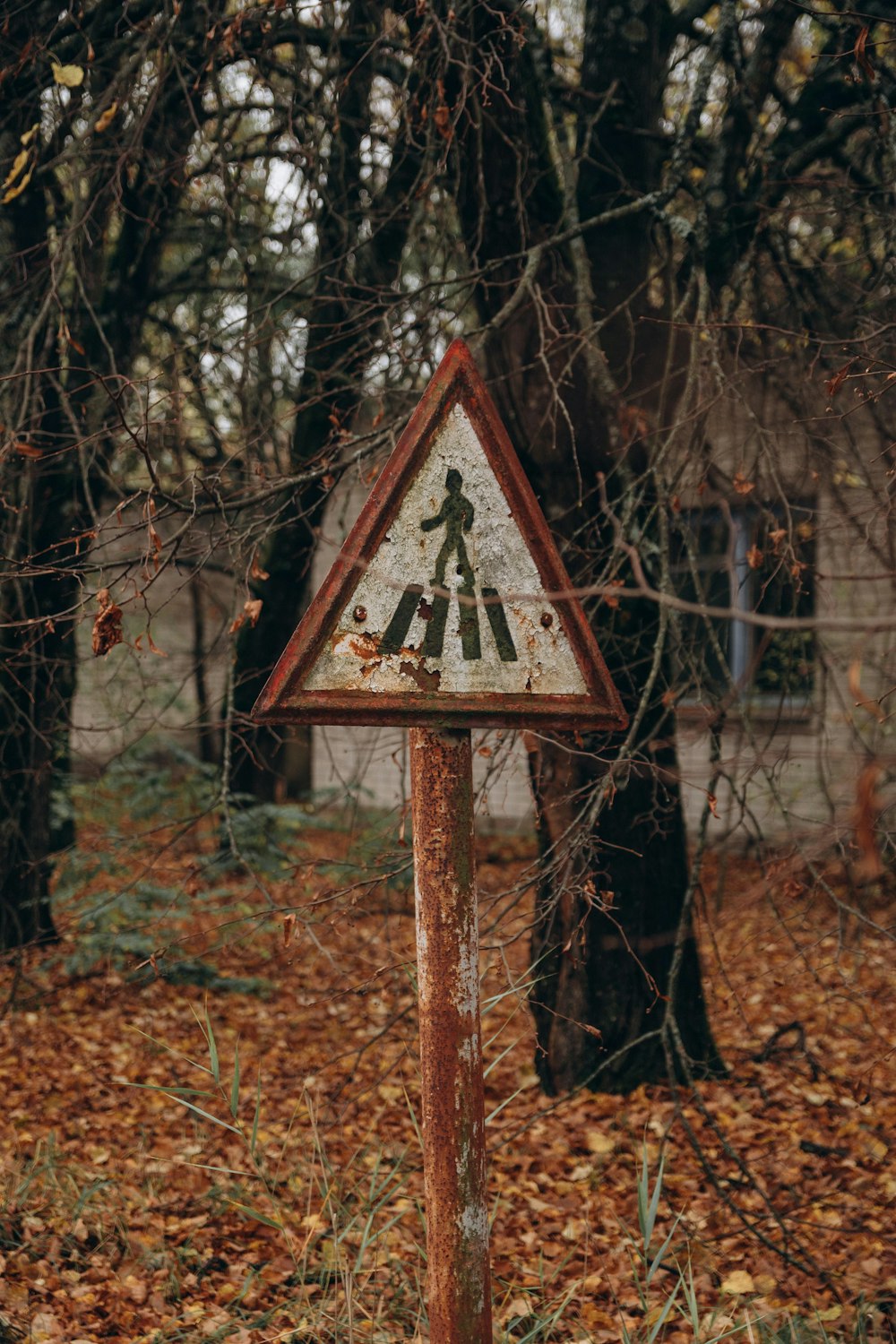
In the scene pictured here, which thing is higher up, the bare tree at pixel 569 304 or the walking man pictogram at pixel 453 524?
the bare tree at pixel 569 304

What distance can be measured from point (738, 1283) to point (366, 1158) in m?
1.48

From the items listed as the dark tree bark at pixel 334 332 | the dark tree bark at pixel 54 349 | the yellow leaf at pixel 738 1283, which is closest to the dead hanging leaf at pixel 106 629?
the dark tree bark at pixel 334 332

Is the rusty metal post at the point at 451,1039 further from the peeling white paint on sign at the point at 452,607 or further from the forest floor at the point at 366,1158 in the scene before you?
the forest floor at the point at 366,1158

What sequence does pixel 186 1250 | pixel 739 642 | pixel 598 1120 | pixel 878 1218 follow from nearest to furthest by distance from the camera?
1. pixel 186 1250
2. pixel 878 1218
3. pixel 598 1120
4. pixel 739 642

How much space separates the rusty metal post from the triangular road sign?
0.14 m

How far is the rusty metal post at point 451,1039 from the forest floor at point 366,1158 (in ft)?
1.64

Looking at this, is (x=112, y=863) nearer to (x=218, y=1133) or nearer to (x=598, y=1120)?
(x=218, y=1133)

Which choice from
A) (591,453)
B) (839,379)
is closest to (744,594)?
(591,453)

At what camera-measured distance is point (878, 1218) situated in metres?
3.60

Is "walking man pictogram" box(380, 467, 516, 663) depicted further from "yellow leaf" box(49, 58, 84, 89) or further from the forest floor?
"yellow leaf" box(49, 58, 84, 89)

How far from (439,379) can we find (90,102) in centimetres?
387

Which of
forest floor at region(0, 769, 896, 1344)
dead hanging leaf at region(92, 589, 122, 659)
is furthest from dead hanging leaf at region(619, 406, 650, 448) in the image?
dead hanging leaf at region(92, 589, 122, 659)

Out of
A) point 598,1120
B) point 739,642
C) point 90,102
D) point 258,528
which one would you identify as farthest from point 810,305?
point 739,642

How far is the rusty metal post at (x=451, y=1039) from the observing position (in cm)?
183
